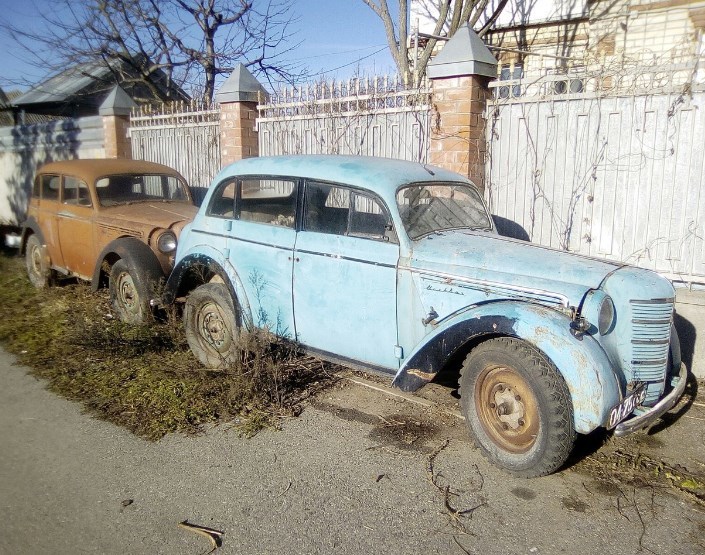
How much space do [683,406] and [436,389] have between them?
6.29 feet

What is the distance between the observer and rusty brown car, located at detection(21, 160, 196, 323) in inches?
249

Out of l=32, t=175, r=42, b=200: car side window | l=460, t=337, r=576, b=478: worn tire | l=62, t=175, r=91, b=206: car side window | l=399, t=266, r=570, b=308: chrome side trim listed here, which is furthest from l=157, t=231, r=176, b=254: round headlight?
l=460, t=337, r=576, b=478: worn tire

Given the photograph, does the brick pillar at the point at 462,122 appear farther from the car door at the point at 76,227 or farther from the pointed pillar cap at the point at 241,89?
the car door at the point at 76,227

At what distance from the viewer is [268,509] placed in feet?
10.9

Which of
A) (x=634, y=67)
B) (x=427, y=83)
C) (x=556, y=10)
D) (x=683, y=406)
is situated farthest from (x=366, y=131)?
(x=556, y=10)

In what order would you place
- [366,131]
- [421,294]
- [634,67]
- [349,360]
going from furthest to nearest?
[366,131], [634,67], [349,360], [421,294]

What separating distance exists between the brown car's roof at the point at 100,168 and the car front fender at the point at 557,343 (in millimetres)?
5377

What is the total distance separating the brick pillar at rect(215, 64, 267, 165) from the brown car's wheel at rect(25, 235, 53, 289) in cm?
290

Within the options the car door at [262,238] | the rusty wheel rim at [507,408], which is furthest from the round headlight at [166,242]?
the rusty wheel rim at [507,408]

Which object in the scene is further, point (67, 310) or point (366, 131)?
point (366, 131)

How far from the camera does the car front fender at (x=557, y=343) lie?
130 inches

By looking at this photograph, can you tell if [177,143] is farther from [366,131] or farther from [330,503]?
[330,503]

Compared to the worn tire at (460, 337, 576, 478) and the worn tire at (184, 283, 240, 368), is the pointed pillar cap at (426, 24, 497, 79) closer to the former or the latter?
the worn tire at (184, 283, 240, 368)

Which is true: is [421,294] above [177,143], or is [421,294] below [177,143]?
below
